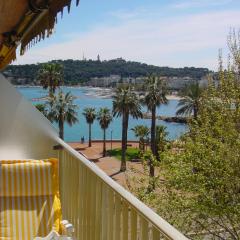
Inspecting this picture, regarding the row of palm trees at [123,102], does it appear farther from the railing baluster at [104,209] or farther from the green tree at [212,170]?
the railing baluster at [104,209]

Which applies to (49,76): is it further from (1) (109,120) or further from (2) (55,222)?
(2) (55,222)

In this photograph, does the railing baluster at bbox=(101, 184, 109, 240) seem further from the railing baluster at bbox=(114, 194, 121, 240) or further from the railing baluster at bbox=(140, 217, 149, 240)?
the railing baluster at bbox=(140, 217, 149, 240)

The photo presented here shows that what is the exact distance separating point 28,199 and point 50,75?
37.1 meters

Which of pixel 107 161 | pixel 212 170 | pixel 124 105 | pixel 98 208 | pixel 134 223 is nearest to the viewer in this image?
pixel 134 223

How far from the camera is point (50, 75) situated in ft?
131

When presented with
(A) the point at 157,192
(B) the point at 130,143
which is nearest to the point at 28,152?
(A) the point at 157,192

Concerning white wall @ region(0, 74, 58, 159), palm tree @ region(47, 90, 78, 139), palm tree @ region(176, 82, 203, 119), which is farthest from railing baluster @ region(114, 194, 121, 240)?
palm tree @ region(47, 90, 78, 139)

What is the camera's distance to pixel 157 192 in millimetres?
11938

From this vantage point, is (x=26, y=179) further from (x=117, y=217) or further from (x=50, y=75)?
(x=50, y=75)

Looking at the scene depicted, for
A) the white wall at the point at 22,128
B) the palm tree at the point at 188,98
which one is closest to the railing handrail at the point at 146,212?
the white wall at the point at 22,128

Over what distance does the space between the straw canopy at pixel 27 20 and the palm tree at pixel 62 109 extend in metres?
33.2

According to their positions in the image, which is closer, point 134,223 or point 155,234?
point 155,234

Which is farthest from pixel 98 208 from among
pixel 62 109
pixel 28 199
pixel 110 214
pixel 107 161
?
pixel 107 161

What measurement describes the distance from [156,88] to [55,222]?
1309 inches
